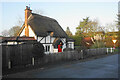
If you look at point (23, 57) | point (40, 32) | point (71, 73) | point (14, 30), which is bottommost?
point (71, 73)

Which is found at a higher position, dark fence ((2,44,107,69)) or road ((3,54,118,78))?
dark fence ((2,44,107,69))

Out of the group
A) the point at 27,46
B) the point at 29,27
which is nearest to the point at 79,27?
the point at 29,27

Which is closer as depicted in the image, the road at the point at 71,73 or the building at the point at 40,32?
the road at the point at 71,73

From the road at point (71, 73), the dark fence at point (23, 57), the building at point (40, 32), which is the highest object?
the building at point (40, 32)

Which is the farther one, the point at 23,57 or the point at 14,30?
the point at 14,30

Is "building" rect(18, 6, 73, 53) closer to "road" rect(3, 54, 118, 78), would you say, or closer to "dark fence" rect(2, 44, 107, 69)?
"dark fence" rect(2, 44, 107, 69)

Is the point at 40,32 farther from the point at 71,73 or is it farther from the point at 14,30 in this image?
the point at 14,30

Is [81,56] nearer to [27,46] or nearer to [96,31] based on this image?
[27,46]

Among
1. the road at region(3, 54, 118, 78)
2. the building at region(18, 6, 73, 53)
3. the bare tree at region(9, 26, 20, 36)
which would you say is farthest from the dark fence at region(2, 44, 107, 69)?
the bare tree at region(9, 26, 20, 36)

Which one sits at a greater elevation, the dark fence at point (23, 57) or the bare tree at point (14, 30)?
the bare tree at point (14, 30)

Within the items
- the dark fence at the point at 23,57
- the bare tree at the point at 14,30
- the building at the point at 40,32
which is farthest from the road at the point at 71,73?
the bare tree at the point at 14,30

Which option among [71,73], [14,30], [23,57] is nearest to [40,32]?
[23,57]

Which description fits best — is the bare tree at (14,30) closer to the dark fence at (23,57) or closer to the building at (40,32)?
the building at (40,32)

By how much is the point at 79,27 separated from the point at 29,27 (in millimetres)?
46414
